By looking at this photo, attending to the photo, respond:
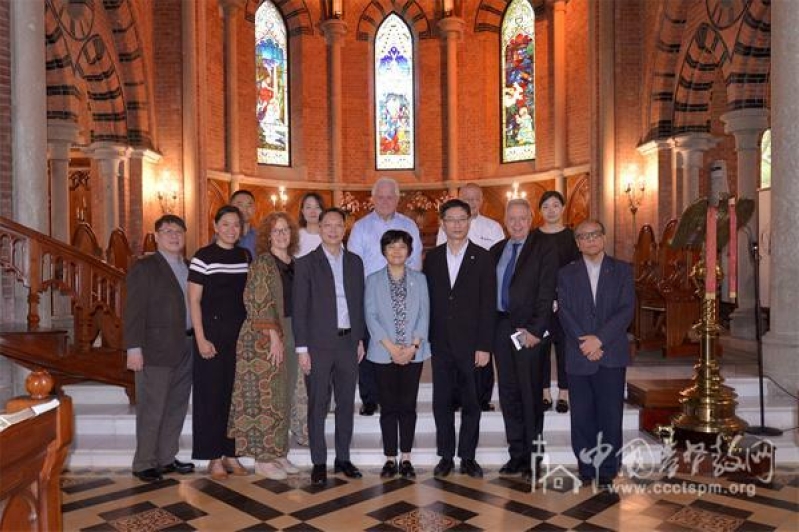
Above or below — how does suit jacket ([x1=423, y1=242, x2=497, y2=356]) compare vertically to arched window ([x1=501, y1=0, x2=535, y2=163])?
below

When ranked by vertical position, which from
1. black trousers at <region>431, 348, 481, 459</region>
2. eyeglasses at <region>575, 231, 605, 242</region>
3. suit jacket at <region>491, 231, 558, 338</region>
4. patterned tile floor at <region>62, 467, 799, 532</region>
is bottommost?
patterned tile floor at <region>62, 467, 799, 532</region>

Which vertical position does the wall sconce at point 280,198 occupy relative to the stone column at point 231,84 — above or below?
below

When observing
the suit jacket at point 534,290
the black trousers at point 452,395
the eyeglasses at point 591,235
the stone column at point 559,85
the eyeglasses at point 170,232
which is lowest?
the black trousers at point 452,395

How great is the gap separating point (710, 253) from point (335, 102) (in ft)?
45.9

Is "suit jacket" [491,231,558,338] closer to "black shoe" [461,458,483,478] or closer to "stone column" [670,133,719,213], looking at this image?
"black shoe" [461,458,483,478]

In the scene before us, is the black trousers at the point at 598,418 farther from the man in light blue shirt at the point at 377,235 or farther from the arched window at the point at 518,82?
the arched window at the point at 518,82

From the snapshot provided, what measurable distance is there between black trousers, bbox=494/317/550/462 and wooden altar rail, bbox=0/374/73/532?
2.86 m

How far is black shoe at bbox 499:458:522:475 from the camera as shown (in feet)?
14.6

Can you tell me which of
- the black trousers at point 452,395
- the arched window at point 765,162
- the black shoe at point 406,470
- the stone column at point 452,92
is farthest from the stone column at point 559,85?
the black shoe at point 406,470

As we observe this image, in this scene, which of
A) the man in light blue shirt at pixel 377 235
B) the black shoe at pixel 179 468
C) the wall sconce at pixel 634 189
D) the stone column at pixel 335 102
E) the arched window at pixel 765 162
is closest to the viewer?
the black shoe at pixel 179 468

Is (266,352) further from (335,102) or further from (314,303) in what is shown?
(335,102)

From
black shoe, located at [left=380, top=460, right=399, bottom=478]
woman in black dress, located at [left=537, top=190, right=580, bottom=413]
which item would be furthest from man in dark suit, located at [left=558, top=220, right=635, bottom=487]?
black shoe, located at [left=380, top=460, right=399, bottom=478]

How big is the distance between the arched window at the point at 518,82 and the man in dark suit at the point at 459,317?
42.6ft

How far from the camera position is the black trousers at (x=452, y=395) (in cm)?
427
